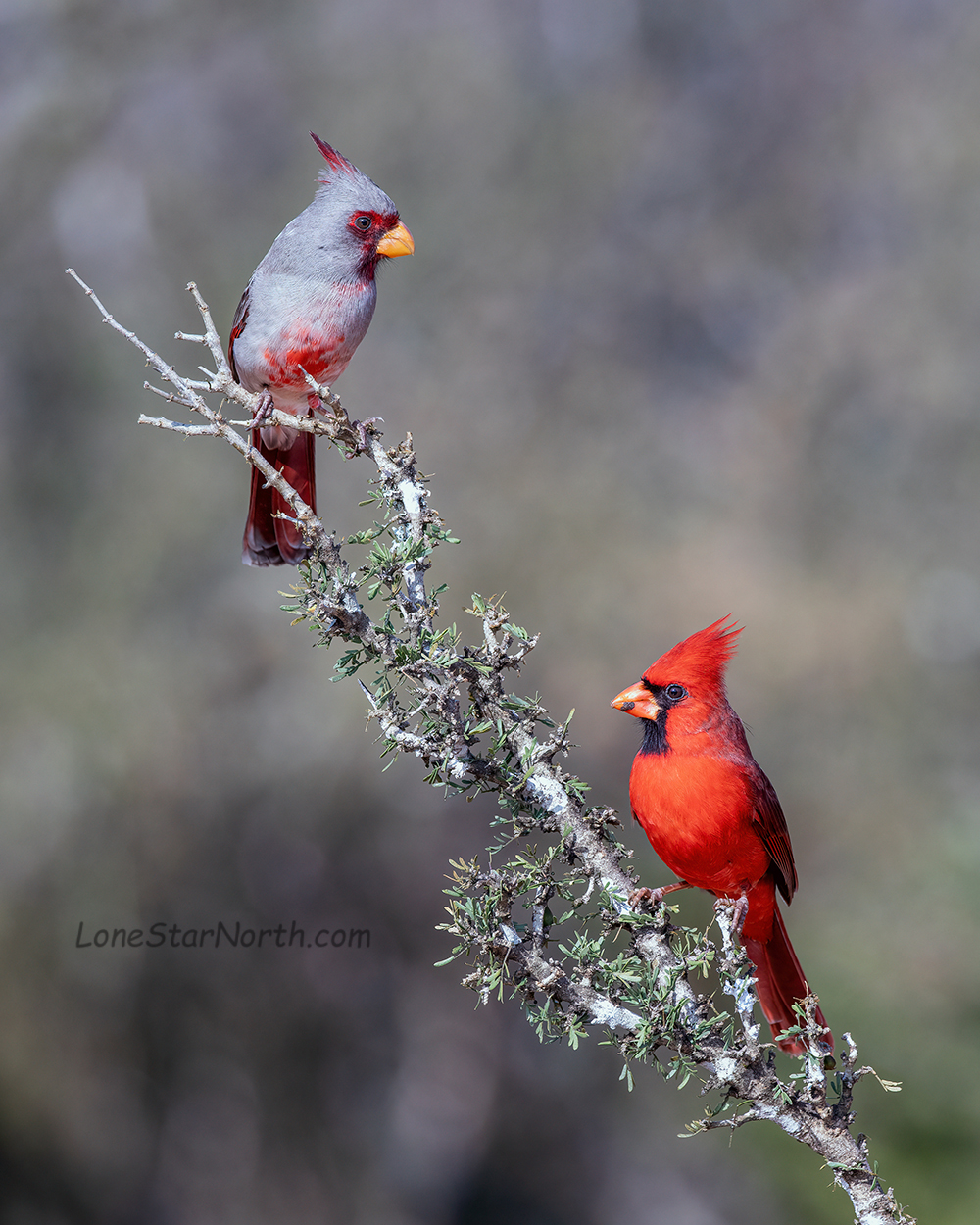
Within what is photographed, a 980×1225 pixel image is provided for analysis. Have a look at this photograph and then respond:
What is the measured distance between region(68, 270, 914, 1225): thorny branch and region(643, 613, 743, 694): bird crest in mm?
347

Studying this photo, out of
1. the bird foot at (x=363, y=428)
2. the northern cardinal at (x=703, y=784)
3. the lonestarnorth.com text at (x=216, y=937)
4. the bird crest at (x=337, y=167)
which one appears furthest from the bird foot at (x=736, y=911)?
the lonestarnorth.com text at (x=216, y=937)

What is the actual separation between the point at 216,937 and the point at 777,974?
3.04m

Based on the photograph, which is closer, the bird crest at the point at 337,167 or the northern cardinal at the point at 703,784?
the northern cardinal at the point at 703,784

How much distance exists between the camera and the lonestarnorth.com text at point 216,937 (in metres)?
4.28

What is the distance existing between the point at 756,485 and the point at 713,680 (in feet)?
16.2

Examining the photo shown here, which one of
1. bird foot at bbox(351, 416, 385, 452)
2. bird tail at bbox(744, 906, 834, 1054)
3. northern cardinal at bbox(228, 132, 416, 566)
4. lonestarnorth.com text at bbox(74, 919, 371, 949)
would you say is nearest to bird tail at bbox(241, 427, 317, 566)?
northern cardinal at bbox(228, 132, 416, 566)

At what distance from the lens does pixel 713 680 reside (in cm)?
170

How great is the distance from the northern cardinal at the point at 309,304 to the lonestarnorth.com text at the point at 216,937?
8.78 feet

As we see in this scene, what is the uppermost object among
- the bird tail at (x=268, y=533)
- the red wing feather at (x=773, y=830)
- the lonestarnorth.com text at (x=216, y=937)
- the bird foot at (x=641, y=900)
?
the lonestarnorth.com text at (x=216, y=937)

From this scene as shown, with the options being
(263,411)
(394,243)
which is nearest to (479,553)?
(394,243)

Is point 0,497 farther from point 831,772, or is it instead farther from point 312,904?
point 831,772

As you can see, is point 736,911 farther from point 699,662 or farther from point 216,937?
point 216,937

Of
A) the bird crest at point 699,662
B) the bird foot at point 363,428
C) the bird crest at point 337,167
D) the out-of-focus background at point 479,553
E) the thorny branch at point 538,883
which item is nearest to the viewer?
the thorny branch at point 538,883

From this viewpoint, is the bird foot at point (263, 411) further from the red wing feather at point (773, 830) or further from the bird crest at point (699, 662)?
the red wing feather at point (773, 830)
